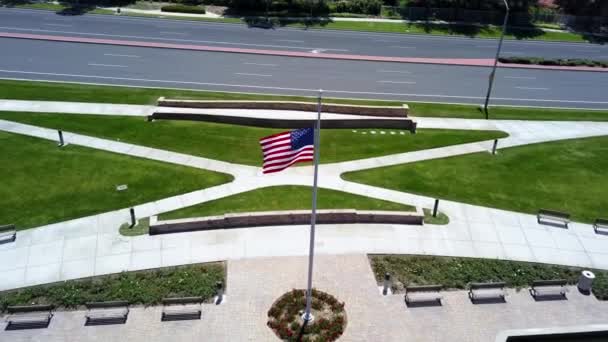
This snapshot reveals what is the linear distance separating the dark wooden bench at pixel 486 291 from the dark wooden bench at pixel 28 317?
14.1 metres

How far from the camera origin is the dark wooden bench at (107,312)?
15.5 m

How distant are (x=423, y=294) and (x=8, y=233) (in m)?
16.0

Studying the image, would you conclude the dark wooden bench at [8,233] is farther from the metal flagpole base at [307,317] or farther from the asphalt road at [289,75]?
the asphalt road at [289,75]

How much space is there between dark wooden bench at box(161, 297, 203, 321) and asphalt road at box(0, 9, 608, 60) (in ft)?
102

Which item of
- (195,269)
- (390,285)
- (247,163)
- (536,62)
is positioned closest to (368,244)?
(390,285)

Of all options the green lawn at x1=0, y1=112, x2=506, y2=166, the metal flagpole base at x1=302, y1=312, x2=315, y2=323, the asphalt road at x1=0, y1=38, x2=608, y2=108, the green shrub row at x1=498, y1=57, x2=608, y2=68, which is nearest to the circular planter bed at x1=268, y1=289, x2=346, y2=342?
the metal flagpole base at x1=302, y1=312, x2=315, y2=323

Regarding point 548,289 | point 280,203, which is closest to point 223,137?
point 280,203

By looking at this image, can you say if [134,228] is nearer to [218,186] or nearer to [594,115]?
[218,186]

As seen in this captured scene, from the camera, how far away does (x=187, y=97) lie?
3222 cm

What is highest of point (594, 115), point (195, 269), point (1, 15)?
point (1, 15)

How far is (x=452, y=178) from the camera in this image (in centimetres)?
2434

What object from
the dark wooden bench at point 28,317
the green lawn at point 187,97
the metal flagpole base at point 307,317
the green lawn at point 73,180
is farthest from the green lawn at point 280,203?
the green lawn at point 187,97

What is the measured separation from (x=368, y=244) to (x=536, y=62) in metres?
32.0

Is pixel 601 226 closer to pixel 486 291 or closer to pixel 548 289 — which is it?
pixel 548 289
